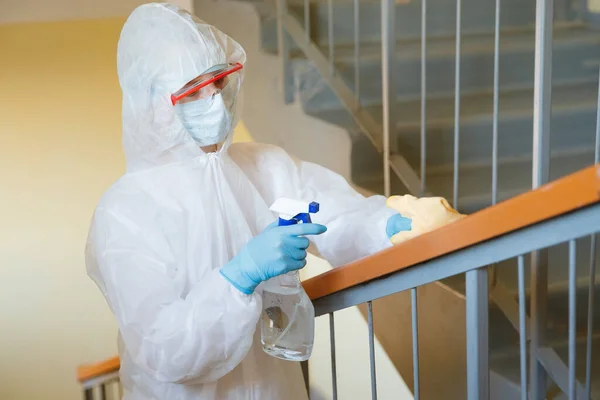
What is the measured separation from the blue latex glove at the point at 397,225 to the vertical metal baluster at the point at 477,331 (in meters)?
0.39

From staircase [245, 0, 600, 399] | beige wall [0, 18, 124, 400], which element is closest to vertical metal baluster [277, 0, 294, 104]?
staircase [245, 0, 600, 399]

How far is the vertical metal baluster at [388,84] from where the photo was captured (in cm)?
207

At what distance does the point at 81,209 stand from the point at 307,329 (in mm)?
1908

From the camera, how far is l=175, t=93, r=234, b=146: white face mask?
1.37 meters

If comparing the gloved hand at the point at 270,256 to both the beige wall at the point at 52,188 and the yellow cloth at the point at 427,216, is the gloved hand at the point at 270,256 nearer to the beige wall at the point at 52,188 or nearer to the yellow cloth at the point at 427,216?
the yellow cloth at the point at 427,216

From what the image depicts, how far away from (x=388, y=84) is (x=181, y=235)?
1014mm

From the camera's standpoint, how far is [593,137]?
2277mm

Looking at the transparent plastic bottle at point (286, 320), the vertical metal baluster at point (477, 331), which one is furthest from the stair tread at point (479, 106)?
the vertical metal baluster at point (477, 331)

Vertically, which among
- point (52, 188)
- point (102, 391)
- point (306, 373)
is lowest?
point (102, 391)

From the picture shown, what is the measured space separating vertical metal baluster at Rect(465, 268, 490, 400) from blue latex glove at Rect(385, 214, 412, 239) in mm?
391

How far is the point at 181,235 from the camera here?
1369mm

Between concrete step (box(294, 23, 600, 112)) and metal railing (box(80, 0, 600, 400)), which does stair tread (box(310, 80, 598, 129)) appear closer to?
concrete step (box(294, 23, 600, 112))

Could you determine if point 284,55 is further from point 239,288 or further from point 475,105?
point 239,288

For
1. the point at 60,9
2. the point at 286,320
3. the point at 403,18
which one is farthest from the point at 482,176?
the point at 60,9
